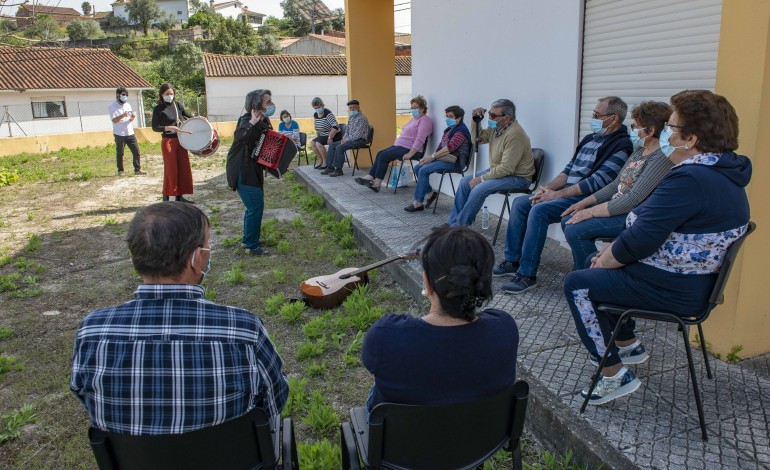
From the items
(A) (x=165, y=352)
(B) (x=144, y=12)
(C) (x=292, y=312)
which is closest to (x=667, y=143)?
(A) (x=165, y=352)

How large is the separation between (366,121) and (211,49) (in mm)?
49095

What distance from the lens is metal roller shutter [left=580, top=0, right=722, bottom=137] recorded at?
3.90 metres

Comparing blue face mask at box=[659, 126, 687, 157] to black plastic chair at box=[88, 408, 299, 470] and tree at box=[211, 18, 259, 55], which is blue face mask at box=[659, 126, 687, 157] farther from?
tree at box=[211, 18, 259, 55]

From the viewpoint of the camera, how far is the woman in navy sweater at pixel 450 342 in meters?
1.76

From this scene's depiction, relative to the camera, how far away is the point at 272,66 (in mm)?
39656

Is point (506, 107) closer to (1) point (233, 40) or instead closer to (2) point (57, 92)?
(2) point (57, 92)

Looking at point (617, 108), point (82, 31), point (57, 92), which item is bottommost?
point (617, 108)

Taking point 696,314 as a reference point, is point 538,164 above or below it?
above

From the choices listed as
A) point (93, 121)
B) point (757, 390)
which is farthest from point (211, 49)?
point (757, 390)

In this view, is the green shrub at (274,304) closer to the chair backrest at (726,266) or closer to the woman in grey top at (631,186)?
the woman in grey top at (631,186)

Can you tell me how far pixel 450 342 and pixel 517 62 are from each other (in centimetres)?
495

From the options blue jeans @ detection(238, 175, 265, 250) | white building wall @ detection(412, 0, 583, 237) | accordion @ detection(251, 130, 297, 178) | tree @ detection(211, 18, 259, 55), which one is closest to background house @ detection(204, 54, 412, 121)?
tree @ detection(211, 18, 259, 55)

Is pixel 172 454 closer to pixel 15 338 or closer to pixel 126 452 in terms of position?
pixel 126 452

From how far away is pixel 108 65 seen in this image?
3600 cm
